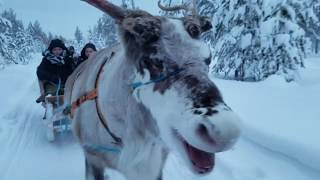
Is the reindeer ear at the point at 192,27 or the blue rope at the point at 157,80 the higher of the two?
the reindeer ear at the point at 192,27

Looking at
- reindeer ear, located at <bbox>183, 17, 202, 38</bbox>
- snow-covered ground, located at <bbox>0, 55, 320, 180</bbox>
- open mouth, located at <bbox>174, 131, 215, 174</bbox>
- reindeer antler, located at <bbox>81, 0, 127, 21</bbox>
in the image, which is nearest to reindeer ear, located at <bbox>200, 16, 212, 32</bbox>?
reindeer ear, located at <bbox>183, 17, 202, 38</bbox>

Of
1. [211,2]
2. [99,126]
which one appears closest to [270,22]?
[211,2]

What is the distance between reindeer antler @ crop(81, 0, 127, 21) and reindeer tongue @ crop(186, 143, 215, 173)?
1.07 metres

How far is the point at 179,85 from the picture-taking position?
2.00 m

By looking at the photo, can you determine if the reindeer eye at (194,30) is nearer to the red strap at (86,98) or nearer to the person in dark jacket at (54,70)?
the red strap at (86,98)

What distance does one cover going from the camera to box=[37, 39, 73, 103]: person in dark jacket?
7.21 meters

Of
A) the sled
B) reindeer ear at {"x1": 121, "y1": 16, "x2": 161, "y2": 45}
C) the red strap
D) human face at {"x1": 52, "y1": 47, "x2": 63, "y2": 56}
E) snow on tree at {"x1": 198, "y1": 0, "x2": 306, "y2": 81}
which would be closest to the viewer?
reindeer ear at {"x1": 121, "y1": 16, "x2": 161, "y2": 45}

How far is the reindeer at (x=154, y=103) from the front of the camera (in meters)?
1.80

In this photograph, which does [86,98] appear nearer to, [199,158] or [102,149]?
[102,149]

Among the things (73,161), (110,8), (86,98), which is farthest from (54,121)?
(110,8)

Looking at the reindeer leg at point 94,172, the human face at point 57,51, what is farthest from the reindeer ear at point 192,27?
the human face at point 57,51

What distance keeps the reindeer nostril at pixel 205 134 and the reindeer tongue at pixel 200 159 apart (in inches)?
9.7

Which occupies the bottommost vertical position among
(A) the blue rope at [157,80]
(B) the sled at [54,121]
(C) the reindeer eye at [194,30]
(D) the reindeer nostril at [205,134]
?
(B) the sled at [54,121]

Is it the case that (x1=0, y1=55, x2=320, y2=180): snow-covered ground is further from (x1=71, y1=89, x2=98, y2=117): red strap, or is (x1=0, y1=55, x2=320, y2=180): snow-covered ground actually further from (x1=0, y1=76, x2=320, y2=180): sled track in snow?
(x1=71, y1=89, x2=98, y2=117): red strap
